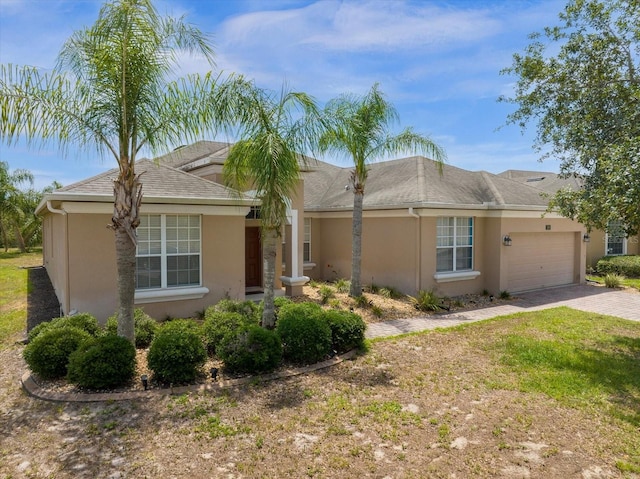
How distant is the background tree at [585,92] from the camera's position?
928cm

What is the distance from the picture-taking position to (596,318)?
12430 mm

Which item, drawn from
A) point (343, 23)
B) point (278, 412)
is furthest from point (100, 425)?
point (343, 23)

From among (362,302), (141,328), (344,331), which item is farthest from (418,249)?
(141,328)

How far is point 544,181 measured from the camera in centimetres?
2688

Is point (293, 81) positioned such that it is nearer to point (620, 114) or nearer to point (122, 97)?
point (122, 97)

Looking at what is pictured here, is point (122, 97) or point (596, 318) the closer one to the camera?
point (122, 97)

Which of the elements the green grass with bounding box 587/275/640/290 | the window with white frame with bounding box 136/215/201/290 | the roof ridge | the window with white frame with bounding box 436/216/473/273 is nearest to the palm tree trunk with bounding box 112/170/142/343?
the window with white frame with bounding box 136/215/201/290

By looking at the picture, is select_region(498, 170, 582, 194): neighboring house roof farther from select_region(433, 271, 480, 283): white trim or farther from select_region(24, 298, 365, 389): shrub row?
select_region(24, 298, 365, 389): shrub row

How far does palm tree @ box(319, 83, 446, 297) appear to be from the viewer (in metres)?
12.6

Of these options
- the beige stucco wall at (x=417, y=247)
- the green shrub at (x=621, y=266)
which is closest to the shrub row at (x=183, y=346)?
the beige stucco wall at (x=417, y=247)

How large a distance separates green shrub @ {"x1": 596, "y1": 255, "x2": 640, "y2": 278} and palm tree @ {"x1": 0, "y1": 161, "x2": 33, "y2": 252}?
41625 millimetres

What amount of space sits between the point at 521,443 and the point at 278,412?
3389mm

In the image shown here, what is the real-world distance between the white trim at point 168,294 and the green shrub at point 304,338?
3850mm

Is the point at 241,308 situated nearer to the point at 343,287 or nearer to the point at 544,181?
the point at 343,287
